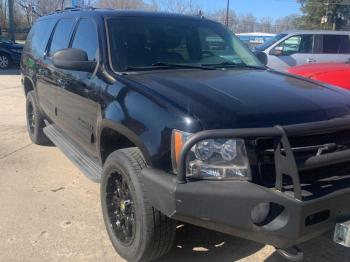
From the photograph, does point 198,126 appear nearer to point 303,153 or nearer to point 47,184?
point 303,153

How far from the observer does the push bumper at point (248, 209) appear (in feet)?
8.62

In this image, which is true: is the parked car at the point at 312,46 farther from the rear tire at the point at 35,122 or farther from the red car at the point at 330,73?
the rear tire at the point at 35,122

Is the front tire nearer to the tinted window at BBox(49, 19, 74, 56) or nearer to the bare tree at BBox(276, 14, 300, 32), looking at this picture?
the tinted window at BBox(49, 19, 74, 56)

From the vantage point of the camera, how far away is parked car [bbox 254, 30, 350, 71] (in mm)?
12406

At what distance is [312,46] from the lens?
498 inches

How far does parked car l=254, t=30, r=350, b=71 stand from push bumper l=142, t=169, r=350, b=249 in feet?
32.6

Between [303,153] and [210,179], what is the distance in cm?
61

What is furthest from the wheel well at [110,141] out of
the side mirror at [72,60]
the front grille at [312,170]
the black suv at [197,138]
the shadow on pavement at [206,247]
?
the front grille at [312,170]

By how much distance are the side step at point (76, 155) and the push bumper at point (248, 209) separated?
1.41 metres

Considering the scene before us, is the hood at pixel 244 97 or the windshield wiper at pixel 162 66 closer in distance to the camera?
the hood at pixel 244 97

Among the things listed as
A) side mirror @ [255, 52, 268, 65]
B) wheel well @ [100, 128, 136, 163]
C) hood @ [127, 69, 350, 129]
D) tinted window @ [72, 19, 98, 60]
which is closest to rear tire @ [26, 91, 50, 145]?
tinted window @ [72, 19, 98, 60]

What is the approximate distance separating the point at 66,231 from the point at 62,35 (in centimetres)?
240

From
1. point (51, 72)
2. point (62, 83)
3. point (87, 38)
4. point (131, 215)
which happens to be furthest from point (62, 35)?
point (131, 215)

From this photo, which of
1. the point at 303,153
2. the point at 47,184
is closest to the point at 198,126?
the point at 303,153
